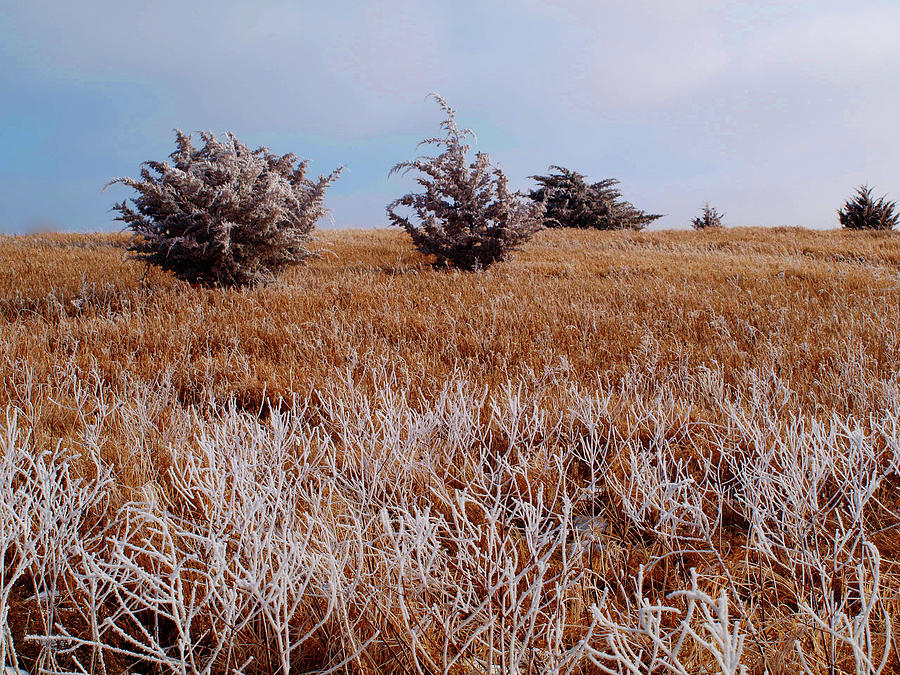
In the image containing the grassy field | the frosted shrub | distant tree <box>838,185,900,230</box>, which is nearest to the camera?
the grassy field

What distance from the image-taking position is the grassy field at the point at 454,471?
49.6 inches

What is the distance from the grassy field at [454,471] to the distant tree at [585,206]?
12958mm

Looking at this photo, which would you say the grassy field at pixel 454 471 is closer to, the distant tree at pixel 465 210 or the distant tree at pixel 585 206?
the distant tree at pixel 465 210

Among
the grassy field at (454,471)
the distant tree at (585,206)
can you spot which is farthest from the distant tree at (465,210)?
the distant tree at (585,206)

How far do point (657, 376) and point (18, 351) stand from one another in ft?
16.4

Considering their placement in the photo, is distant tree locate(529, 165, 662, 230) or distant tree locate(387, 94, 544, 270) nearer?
distant tree locate(387, 94, 544, 270)

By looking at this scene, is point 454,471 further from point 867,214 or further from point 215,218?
point 867,214

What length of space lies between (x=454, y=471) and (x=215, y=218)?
6.07 metres

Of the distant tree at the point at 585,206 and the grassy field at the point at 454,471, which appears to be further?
the distant tree at the point at 585,206

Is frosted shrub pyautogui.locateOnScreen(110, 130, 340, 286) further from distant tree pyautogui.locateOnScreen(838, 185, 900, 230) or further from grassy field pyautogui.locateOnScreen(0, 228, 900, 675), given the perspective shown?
distant tree pyautogui.locateOnScreen(838, 185, 900, 230)

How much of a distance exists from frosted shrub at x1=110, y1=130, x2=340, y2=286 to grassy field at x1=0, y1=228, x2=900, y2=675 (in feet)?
1.74

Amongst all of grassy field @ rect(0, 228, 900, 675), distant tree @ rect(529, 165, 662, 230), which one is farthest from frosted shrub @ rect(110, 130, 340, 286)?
distant tree @ rect(529, 165, 662, 230)

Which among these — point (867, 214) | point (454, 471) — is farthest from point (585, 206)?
point (454, 471)

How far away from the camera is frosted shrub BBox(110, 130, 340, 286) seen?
6906mm
